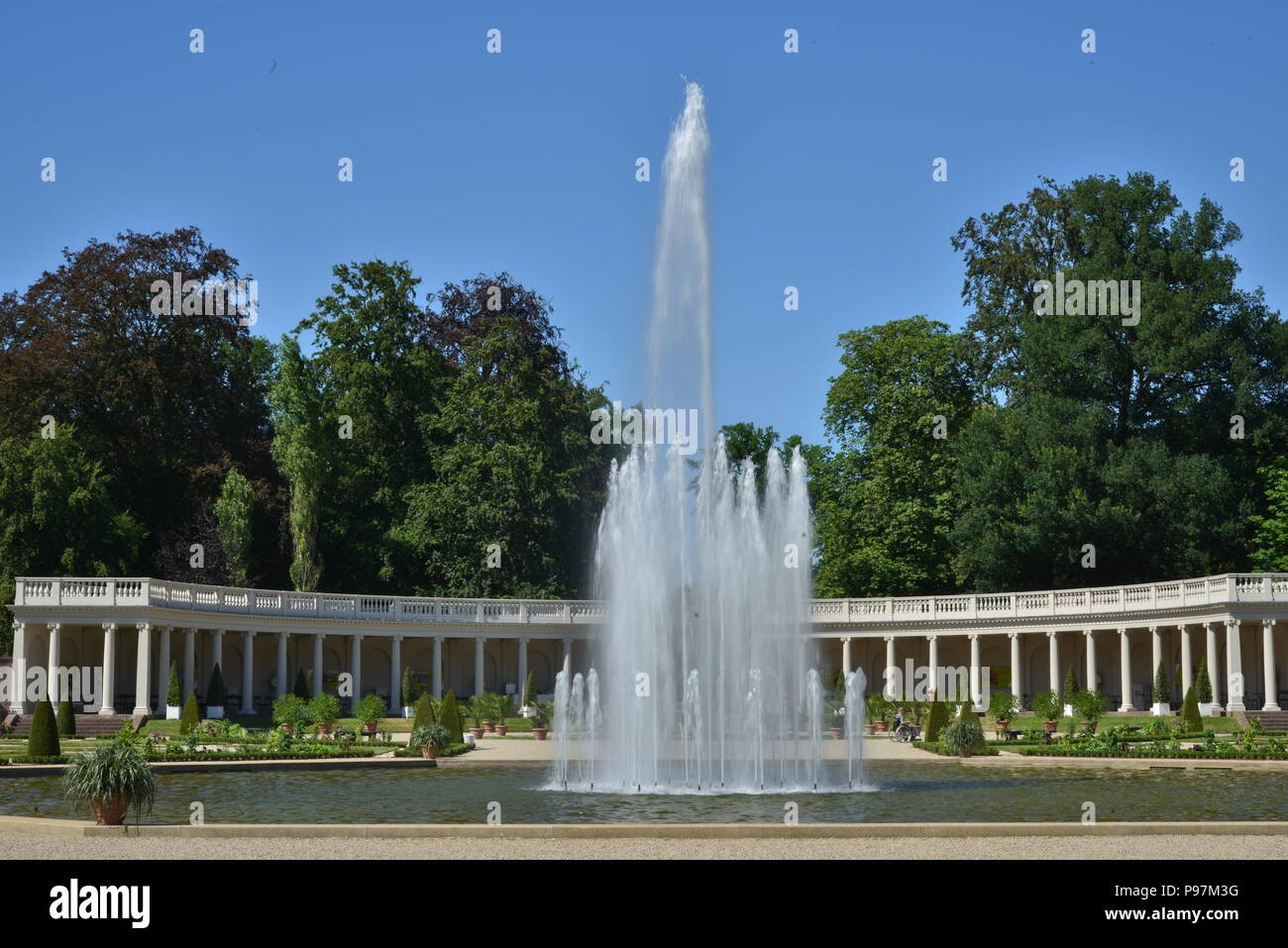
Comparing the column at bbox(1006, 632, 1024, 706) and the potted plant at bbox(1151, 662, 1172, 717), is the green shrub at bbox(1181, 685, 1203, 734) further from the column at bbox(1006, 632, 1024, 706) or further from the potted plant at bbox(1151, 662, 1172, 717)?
the column at bbox(1006, 632, 1024, 706)

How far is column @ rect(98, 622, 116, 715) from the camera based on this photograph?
58906 mm

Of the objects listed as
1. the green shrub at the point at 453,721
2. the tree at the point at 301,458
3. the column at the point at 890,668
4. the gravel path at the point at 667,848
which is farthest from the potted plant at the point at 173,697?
the gravel path at the point at 667,848

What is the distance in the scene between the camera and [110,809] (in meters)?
22.4

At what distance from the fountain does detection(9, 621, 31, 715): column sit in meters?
26.8

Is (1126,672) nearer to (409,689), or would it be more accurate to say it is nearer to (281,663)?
(409,689)

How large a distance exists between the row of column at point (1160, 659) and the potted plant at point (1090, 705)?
10.6ft

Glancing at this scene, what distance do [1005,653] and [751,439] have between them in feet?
84.8

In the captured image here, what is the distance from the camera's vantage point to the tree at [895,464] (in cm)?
7594

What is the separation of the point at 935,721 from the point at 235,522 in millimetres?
35262

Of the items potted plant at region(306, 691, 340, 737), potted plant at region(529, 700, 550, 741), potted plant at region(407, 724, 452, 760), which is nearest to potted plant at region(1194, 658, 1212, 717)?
potted plant at region(529, 700, 550, 741)

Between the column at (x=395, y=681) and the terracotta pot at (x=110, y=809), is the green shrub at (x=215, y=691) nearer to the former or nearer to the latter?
the column at (x=395, y=681)

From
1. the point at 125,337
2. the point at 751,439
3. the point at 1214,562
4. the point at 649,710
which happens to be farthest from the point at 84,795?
the point at 751,439

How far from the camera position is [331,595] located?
69.8m
